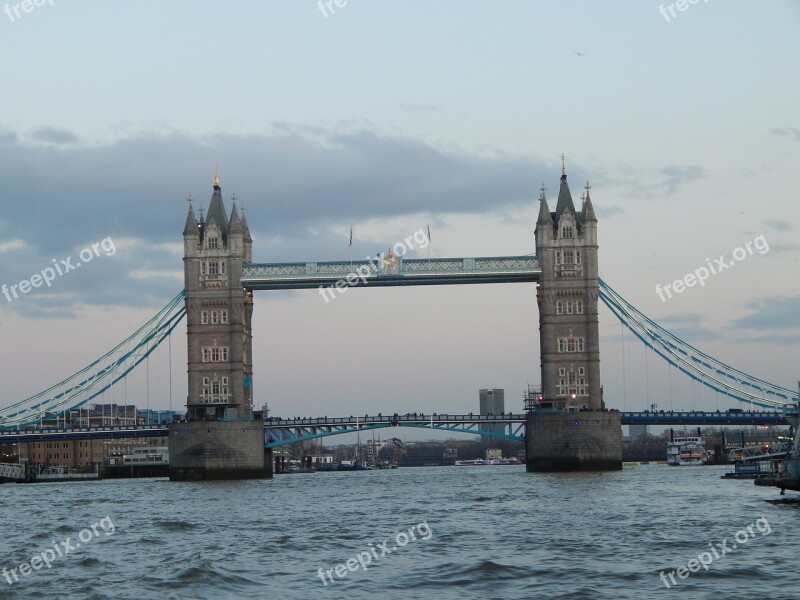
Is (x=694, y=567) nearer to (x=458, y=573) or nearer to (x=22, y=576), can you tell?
(x=458, y=573)

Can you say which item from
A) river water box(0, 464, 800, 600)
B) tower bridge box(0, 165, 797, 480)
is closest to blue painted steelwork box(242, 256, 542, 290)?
tower bridge box(0, 165, 797, 480)

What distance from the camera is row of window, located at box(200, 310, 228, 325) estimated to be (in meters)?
108

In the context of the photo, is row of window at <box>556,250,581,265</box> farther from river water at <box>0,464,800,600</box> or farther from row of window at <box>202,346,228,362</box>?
river water at <box>0,464,800,600</box>

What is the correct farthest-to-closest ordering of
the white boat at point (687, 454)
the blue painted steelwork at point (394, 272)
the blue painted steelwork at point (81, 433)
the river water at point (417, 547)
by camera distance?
the white boat at point (687, 454)
the blue painted steelwork at point (81, 433)
the blue painted steelwork at point (394, 272)
the river water at point (417, 547)

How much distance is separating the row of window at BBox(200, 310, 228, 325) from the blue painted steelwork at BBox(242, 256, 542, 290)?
3.00 meters

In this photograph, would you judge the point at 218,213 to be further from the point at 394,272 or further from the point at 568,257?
the point at 568,257

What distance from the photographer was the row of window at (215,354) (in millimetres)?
107875

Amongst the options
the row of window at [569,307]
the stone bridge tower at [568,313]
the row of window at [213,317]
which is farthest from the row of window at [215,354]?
the row of window at [569,307]

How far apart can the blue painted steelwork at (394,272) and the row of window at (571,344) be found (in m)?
5.60

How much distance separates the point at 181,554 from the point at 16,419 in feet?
254

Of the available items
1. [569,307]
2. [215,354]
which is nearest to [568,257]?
[569,307]

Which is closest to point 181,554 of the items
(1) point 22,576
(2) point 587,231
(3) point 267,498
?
(1) point 22,576

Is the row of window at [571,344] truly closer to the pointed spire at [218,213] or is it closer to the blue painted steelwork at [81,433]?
the pointed spire at [218,213]

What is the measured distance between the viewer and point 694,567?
35594mm
